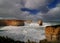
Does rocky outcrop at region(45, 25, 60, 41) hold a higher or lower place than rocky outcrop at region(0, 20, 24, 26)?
lower

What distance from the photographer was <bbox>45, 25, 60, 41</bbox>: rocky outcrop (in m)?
1.80

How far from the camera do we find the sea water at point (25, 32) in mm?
1853

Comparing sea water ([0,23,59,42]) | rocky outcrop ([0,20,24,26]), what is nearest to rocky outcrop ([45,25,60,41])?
sea water ([0,23,59,42])

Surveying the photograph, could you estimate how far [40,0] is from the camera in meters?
1.88

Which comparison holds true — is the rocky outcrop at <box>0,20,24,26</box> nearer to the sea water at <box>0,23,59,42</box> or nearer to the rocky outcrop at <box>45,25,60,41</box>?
the sea water at <box>0,23,59,42</box>

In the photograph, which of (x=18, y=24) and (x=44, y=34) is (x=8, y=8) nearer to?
(x=18, y=24)

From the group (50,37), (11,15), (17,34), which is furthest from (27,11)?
(50,37)

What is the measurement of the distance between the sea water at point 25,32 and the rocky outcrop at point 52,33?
7 centimetres

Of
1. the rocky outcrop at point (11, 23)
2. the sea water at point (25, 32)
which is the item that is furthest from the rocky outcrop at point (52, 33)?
the rocky outcrop at point (11, 23)

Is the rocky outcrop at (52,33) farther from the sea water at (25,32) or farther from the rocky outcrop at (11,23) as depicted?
the rocky outcrop at (11,23)

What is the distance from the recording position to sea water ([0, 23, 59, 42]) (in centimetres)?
185

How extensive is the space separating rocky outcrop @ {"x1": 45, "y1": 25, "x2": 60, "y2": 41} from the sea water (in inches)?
2.7

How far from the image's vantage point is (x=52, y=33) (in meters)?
1.82

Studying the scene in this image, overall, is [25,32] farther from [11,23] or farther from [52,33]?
[52,33]
